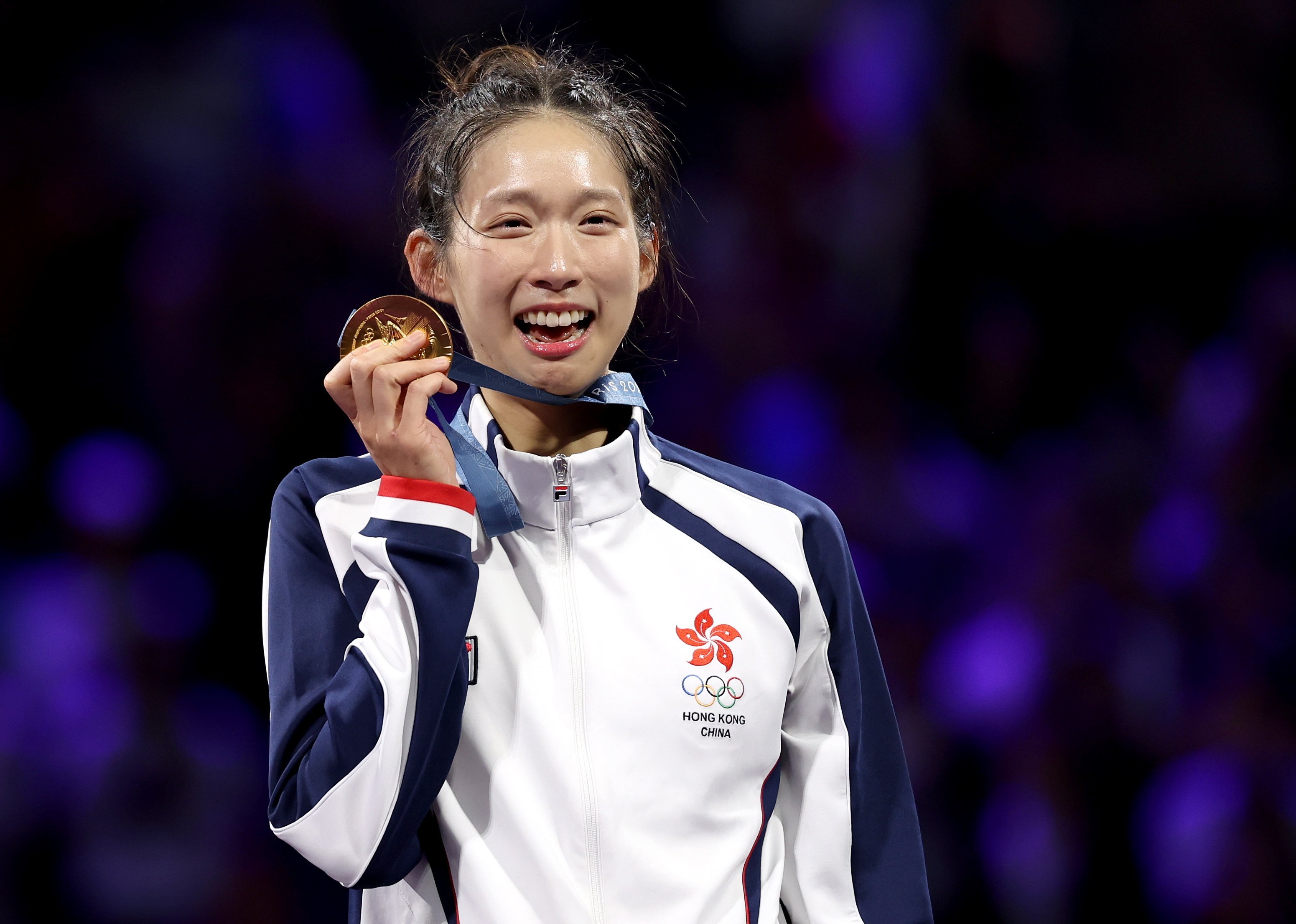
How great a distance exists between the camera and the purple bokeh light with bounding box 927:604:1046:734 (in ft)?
9.49

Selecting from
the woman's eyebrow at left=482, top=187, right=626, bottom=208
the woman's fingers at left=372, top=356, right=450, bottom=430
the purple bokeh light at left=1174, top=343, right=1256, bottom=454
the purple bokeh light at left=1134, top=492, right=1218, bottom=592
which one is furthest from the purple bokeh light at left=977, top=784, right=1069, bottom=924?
the woman's fingers at left=372, top=356, right=450, bottom=430

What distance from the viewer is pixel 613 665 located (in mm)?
1325

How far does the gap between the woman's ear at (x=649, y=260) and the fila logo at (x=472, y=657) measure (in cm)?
49

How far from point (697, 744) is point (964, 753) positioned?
176 centimetres

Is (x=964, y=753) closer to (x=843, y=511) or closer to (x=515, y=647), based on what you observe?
(x=843, y=511)

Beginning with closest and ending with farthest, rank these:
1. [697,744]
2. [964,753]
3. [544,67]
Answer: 1. [697,744]
2. [544,67]
3. [964,753]

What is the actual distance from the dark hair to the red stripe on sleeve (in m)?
0.38

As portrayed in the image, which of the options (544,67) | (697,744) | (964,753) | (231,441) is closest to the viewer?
(697,744)

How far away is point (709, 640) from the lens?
4.52 feet

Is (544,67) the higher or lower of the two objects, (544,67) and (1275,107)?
the lower

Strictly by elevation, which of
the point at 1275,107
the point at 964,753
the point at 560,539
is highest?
the point at 1275,107

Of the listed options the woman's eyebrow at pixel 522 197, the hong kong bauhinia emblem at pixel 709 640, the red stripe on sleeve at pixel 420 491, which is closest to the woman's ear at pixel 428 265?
the woman's eyebrow at pixel 522 197

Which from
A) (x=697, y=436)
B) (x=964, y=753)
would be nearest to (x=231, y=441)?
(x=697, y=436)

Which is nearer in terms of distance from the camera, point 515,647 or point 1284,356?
point 515,647
